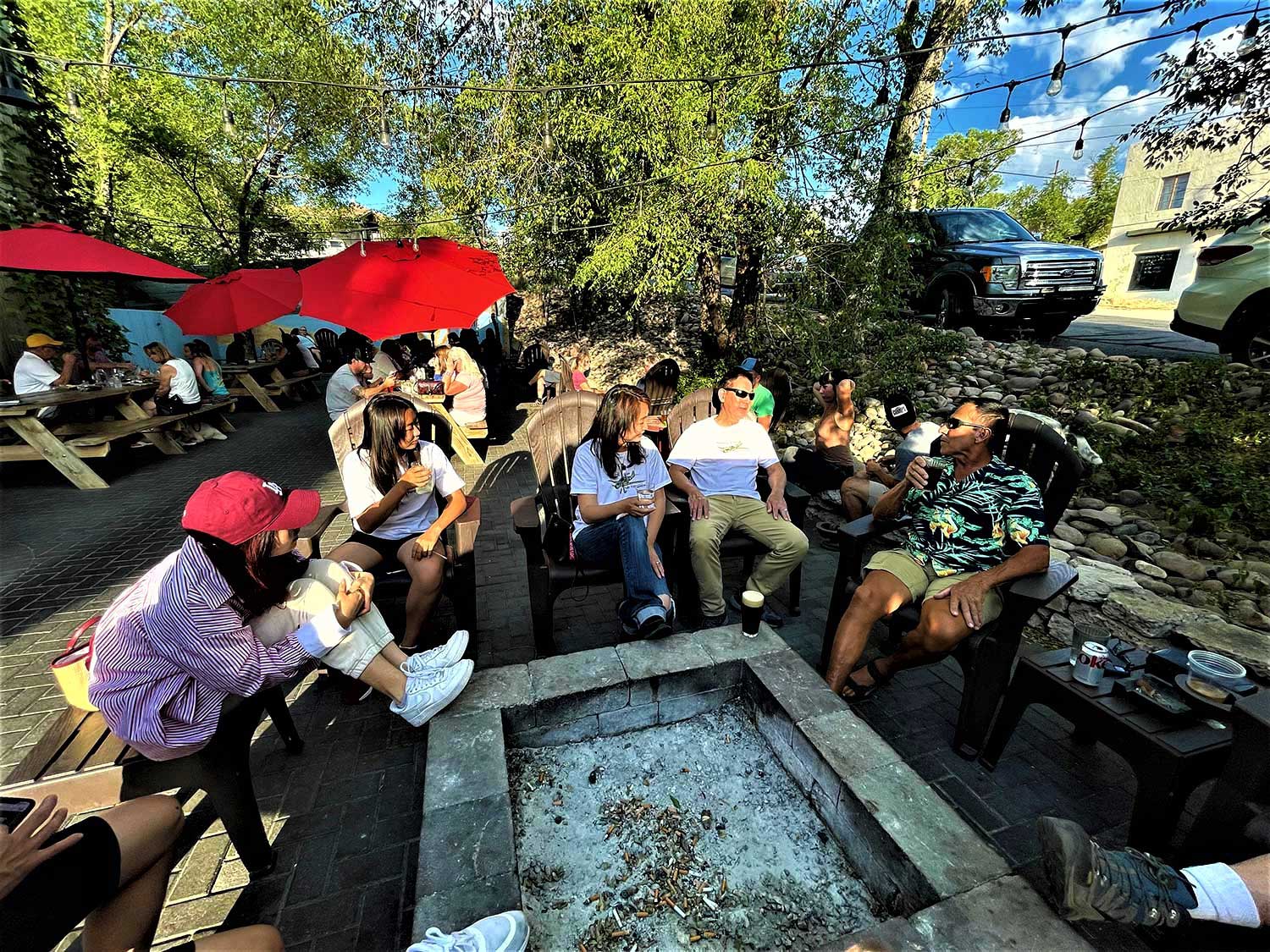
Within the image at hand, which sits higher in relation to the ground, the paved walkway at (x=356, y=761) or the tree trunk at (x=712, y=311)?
the tree trunk at (x=712, y=311)

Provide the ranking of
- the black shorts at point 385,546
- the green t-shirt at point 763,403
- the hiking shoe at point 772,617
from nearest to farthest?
the black shorts at point 385,546 → the hiking shoe at point 772,617 → the green t-shirt at point 763,403

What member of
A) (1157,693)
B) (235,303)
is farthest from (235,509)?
(235,303)

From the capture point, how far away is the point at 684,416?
412 cm

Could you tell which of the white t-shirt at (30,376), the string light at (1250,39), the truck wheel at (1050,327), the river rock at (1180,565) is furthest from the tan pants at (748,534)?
the white t-shirt at (30,376)

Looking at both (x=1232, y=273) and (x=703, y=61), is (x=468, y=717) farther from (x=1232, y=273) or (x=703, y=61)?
(x=1232, y=273)

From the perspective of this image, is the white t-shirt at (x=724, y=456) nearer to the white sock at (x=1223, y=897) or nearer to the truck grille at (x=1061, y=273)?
the white sock at (x=1223, y=897)

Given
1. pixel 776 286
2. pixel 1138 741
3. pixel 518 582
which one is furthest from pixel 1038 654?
pixel 776 286

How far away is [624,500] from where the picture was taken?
2994 mm

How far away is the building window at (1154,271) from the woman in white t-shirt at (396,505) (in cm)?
3080

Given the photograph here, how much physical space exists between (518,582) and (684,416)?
1.82m

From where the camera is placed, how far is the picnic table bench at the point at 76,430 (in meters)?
5.23

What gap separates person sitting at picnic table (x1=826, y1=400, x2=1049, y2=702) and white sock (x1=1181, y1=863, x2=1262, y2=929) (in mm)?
972

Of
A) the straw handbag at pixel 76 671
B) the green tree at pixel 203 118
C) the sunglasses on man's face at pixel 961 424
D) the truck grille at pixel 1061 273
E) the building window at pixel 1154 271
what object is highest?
the green tree at pixel 203 118

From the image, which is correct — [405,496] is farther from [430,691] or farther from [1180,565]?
[1180,565]
